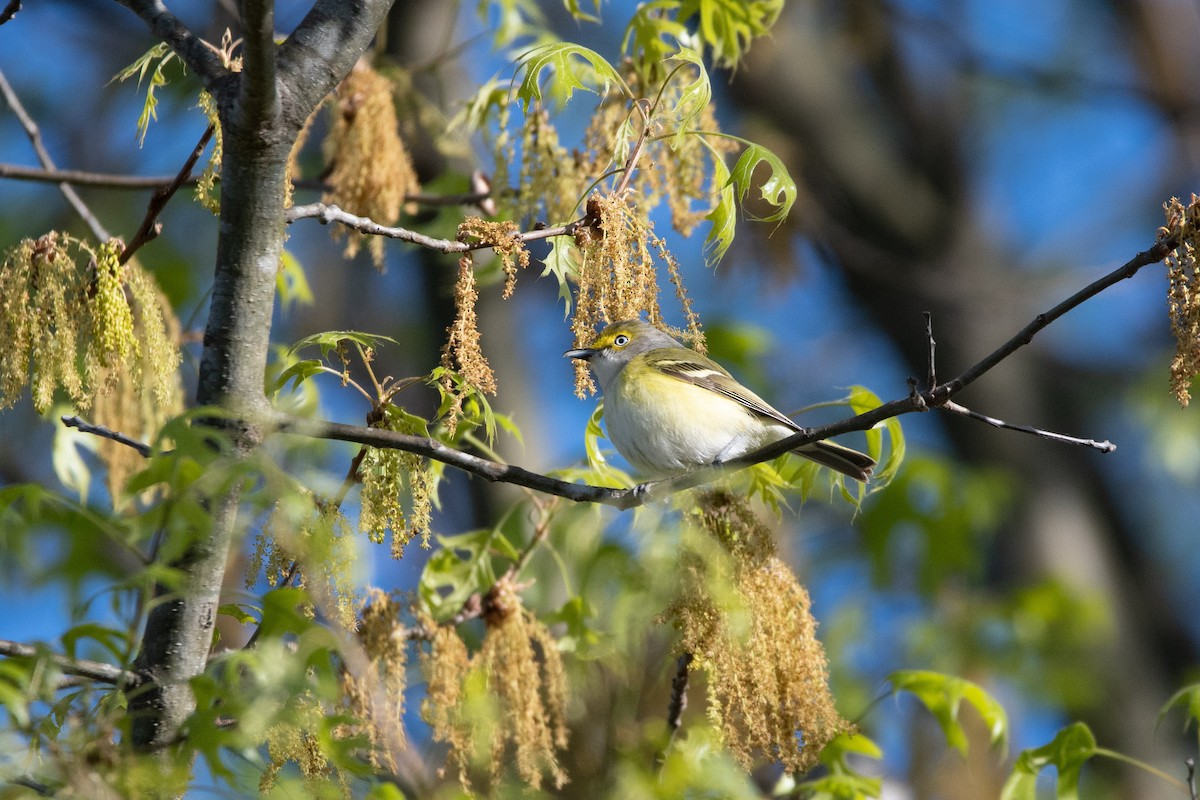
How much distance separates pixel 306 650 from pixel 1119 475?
12.5m

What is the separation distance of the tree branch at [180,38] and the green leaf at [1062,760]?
2.94m

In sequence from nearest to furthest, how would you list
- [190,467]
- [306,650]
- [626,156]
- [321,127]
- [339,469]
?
1. [190,467]
2. [306,650]
3. [626,156]
4. [339,469]
5. [321,127]

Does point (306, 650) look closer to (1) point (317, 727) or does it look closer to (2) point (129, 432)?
(1) point (317, 727)

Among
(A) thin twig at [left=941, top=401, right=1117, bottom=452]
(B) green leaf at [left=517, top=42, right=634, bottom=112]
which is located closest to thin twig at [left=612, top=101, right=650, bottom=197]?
(B) green leaf at [left=517, top=42, right=634, bottom=112]

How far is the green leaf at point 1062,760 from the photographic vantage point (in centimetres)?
343

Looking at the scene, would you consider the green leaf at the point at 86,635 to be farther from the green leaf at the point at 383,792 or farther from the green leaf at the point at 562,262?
the green leaf at the point at 562,262

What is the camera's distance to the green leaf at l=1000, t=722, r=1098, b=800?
135 inches

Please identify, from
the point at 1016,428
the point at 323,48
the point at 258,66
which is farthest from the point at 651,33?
the point at 1016,428

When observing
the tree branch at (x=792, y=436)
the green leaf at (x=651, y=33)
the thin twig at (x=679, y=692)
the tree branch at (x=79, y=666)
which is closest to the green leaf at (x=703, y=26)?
the green leaf at (x=651, y=33)

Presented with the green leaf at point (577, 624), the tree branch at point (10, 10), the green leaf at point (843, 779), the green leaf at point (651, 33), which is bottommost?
the green leaf at point (843, 779)

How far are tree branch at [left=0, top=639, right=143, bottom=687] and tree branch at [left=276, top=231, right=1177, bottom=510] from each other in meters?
0.64

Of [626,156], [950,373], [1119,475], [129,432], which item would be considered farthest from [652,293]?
[1119,475]

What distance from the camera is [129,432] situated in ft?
13.2

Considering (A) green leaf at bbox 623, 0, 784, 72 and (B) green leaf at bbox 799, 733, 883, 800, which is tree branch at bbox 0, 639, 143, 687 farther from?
(A) green leaf at bbox 623, 0, 784, 72
